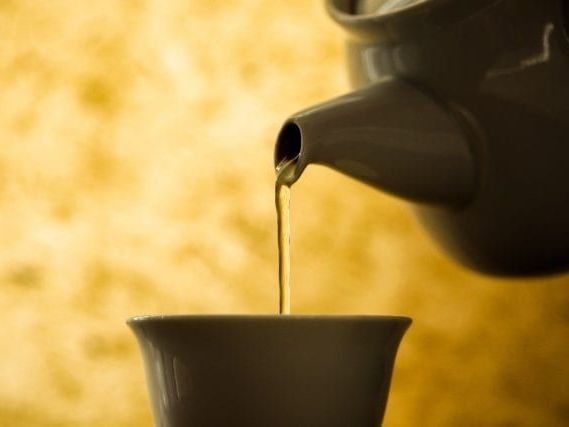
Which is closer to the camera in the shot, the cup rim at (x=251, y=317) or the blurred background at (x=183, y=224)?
the cup rim at (x=251, y=317)

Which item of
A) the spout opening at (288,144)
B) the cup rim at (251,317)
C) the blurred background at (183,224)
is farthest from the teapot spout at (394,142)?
the blurred background at (183,224)

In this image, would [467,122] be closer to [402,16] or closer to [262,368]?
[402,16]

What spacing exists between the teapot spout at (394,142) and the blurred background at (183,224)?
1.21 feet

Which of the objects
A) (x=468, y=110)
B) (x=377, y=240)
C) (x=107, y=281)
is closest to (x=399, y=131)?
(x=468, y=110)

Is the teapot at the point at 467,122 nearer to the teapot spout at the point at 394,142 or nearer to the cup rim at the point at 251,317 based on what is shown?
the teapot spout at the point at 394,142

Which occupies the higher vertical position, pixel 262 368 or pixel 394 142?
pixel 394 142

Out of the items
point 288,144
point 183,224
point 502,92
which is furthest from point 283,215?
point 183,224

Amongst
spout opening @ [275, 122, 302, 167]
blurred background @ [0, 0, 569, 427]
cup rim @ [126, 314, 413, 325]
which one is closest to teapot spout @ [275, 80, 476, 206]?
spout opening @ [275, 122, 302, 167]

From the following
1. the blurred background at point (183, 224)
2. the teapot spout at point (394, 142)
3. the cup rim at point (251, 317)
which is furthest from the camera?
the blurred background at point (183, 224)

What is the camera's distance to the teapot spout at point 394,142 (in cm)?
51

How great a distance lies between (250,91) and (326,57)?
→ 0.09 metres

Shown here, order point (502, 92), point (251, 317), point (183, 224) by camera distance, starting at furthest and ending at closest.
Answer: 1. point (183, 224)
2. point (502, 92)
3. point (251, 317)

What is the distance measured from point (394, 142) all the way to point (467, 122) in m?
0.05

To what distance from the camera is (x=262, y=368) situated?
40 cm
